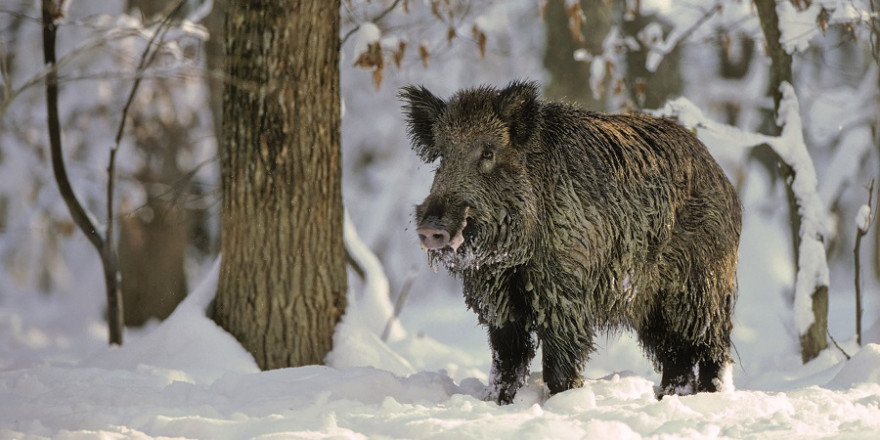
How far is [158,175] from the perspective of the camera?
1426cm

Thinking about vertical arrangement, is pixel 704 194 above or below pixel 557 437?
above

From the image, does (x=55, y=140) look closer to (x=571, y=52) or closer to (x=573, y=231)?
(x=573, y=231)

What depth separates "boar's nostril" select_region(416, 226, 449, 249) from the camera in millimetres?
4070

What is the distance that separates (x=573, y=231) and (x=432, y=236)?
860 mm

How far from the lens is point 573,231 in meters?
4.60

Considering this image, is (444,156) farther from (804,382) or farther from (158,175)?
(158,175)

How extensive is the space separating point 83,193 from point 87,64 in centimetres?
189

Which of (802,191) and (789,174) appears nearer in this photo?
(802,191)

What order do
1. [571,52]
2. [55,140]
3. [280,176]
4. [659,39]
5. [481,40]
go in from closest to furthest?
1. [280,176]
2. [481,40]
3. [55,140]
4. [659,39]
5. [571,52]

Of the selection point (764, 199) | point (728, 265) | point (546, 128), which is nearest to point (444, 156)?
point (546, 128)

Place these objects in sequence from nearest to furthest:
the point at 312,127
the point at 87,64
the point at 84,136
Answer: the point at 312,127 < the point at 87,64 < the point at 84,136

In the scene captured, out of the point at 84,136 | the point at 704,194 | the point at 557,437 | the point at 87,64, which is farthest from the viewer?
the point at 84,136

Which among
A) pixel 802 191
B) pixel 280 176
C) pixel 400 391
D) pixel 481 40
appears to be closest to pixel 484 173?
pixel 400 391

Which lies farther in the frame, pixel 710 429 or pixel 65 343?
pixel 65 343
